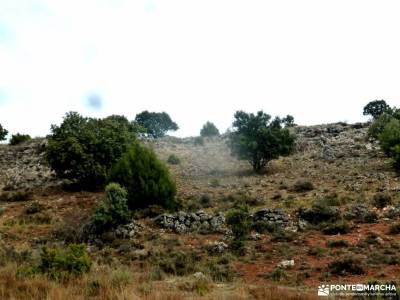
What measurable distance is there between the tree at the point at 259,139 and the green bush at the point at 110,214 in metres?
15.2

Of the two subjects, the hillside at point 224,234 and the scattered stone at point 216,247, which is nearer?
the hillside at point 224,234

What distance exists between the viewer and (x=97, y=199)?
2708 cm

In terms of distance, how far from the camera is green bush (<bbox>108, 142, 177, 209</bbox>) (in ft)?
77.9

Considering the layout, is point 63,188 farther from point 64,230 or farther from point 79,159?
point 64,230

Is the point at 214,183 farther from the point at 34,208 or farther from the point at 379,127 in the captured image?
the point at 379,127

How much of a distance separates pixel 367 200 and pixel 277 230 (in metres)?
5.67

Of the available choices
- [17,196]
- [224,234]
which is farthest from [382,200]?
[17,196]

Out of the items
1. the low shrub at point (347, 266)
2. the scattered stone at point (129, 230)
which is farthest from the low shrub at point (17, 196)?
the low shrub at point (347, 266)

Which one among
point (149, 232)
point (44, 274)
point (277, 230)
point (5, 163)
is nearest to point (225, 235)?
point (277, 230)

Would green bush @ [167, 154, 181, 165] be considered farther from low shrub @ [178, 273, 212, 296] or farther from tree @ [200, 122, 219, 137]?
low shrub @ [178, 273, 212, 296]

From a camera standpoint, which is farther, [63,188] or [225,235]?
[63,188]

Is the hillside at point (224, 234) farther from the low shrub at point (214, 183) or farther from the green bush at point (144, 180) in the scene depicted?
the green bush at point (144, 180)

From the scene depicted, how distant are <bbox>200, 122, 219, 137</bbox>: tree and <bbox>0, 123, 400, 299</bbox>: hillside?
2435cm

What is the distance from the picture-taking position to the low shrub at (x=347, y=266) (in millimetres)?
13102
